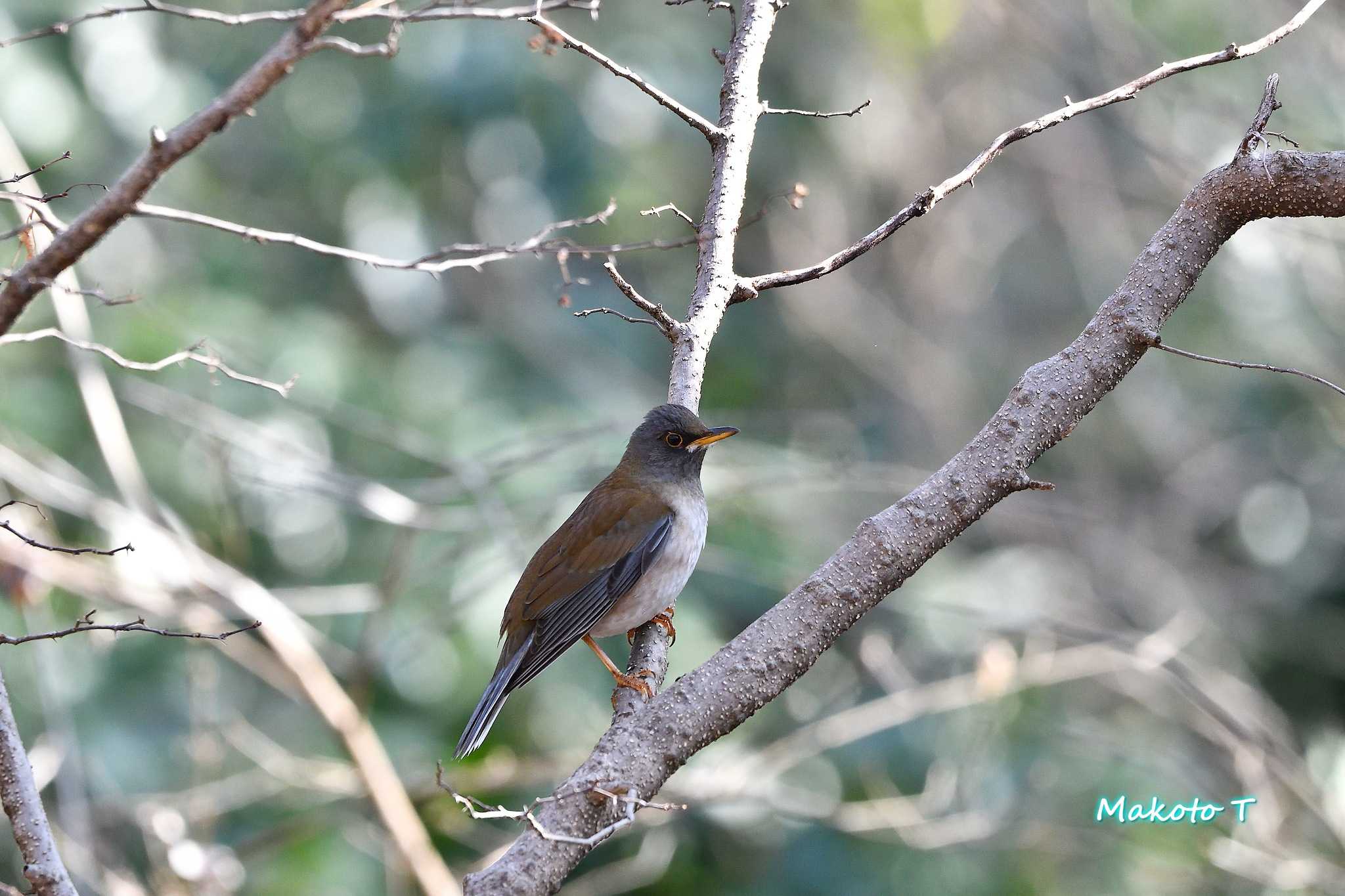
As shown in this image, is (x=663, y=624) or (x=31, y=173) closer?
(x=31, y=173)

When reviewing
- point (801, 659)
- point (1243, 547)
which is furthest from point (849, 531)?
point (801, 659)

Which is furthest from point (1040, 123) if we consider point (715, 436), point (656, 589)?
point (656, 589)

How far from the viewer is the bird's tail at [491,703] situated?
3845 millimetres

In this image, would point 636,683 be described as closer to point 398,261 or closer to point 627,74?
point 398,261

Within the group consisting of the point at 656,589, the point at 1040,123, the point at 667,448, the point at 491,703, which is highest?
the point at 667,448

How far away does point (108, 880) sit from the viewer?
18.2 feet

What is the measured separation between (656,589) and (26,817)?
2424 millimetres

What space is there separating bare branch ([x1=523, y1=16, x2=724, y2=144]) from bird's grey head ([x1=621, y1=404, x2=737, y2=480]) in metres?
1.25

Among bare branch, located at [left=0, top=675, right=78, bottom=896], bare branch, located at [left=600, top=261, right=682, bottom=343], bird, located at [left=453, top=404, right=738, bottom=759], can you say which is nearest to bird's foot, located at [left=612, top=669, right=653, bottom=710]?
bird, located at [left=453, top=404, right=738, bottom=759]

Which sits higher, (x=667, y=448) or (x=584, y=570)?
(x=667, y=448)

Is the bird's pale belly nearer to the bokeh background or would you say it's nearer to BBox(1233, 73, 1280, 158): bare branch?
the bokeh background

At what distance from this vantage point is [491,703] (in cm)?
406

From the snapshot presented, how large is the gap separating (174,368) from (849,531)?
5780 mm

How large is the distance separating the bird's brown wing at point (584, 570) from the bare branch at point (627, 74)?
1570 mm
